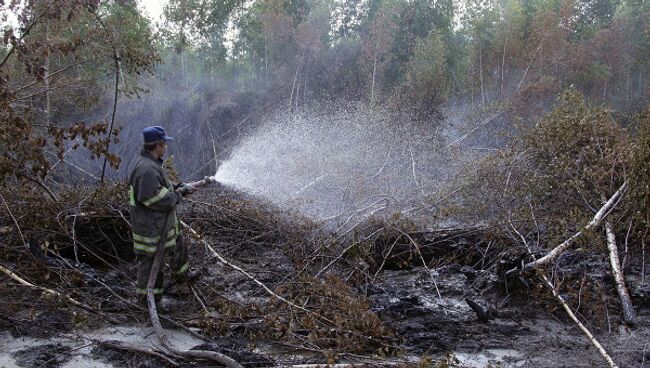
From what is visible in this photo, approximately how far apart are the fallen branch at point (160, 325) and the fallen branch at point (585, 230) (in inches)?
135

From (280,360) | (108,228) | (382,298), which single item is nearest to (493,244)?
(382,298)

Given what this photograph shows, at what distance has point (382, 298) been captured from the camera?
587 centimetres

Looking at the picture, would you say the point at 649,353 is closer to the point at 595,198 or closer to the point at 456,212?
the point at 595,198

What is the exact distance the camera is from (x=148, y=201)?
4.76m

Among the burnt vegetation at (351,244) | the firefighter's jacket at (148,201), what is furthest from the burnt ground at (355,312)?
the firefighter's jacket at (148,201)

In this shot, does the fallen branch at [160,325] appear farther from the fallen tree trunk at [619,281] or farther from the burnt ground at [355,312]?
the fallen tree trunk at [619,281]

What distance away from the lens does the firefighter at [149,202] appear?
4.76 metres

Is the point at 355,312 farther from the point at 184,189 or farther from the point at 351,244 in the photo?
the point at 351,244

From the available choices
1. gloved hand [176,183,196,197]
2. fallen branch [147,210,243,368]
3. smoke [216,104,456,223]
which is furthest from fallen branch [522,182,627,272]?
gloved hand [176,183,196,197]

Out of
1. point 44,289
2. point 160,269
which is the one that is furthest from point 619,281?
point 44,289

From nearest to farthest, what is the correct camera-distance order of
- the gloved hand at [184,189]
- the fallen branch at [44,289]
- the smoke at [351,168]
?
the fallen branch at [44,289], the gloved hand at [184,189], the smoke at [351,168]

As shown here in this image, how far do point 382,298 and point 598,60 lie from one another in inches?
931

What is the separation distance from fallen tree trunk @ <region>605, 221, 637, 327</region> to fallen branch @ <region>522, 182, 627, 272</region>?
18 centimetres

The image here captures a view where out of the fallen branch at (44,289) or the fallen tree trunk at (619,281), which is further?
the fallen tree trunk at (619,281)
